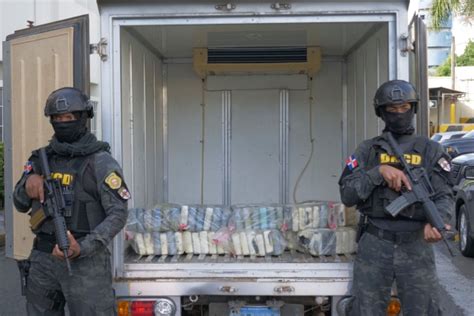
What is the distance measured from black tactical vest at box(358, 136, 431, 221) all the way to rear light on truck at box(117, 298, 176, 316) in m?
1.21

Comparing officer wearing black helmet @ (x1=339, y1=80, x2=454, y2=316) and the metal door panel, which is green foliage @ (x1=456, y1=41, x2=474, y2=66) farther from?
officer wearing black helmet @ (x1=339, y1=80, x2=454, y2=316)

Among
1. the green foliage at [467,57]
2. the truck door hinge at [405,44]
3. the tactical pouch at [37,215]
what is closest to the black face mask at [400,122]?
the truck door hinge at [405,44]

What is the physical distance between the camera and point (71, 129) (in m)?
3.21

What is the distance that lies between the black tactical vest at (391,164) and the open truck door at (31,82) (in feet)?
5.46

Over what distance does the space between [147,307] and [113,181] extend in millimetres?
754

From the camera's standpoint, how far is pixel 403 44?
11.2 ft

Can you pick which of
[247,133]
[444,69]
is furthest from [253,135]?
[444,69]

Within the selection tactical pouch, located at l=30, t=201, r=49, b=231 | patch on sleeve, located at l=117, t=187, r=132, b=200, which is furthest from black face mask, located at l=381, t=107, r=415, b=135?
tactical pouch, located at l=30, t=201, r=49, b=231

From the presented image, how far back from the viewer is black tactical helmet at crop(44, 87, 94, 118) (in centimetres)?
311

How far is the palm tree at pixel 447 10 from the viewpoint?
1800 centimetres

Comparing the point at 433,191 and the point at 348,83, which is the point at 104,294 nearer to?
the point at 433,191

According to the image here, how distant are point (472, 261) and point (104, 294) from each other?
5.98 m

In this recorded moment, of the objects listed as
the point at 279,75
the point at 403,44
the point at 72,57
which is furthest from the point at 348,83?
the point at 72,57

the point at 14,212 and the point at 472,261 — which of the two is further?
the point at 472,261
